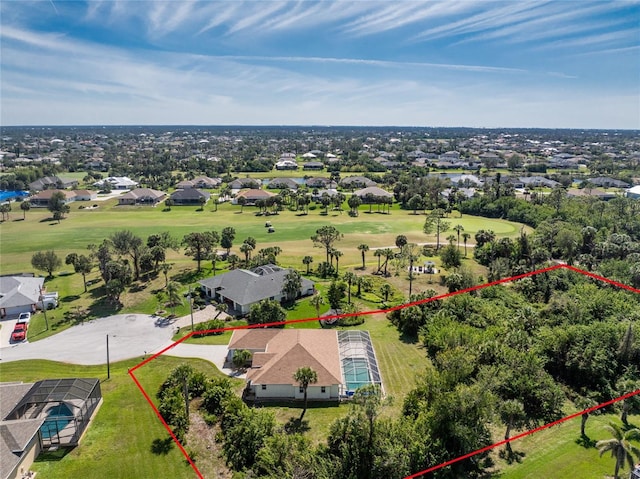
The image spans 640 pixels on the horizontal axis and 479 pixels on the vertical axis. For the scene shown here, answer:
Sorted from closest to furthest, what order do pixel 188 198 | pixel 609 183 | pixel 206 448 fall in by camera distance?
pixel 206 448, pixel 188 198, pixel 609 183

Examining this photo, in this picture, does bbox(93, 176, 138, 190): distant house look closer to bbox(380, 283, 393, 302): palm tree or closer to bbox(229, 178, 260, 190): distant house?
bbox(229, 178, 260, 190): distant house

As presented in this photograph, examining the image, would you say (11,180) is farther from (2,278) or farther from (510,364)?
(510,364)

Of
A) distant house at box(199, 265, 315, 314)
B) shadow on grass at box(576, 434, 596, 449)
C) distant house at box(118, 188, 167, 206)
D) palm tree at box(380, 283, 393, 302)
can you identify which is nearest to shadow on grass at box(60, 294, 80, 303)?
distant house at box(199, 265, 315, 314)

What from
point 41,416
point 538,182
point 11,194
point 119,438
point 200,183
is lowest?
point 119,438

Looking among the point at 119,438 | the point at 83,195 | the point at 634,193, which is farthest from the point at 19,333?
the point at 634,193

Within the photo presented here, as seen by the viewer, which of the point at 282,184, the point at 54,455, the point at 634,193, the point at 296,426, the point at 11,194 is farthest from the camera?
the point at 282,184

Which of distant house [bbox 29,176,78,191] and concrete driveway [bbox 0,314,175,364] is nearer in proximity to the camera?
concrete driveway [bbox 0,314,175,364]

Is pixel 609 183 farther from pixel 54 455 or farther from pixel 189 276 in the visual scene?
pixel 54 455
